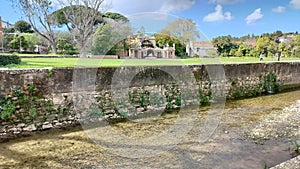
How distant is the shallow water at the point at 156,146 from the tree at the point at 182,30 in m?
2.19

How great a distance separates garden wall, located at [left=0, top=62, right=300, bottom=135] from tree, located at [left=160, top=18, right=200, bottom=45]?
2.83 ft

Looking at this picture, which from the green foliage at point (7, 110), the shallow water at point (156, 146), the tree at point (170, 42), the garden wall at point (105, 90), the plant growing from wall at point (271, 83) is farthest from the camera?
the plant growing from wall at point (271, 83)

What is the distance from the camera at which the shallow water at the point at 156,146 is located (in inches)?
118

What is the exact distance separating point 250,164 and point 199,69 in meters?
4.11

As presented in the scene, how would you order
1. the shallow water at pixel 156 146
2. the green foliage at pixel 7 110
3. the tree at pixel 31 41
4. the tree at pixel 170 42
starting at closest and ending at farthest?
the shallow water at pixel 156 146, the green foliage at pixel 7 110, the tree at pixel 170 42, the tree at pixel 31 41

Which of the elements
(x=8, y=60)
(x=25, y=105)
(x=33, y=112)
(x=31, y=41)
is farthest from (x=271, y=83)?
(x=31, y=41)

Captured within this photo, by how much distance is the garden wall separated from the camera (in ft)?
13.5

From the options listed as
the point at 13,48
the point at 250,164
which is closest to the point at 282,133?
the point at 250,164

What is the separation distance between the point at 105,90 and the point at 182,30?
2507 mm

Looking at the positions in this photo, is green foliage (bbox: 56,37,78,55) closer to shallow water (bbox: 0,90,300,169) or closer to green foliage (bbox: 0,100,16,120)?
green foliage (bbox: 0,100,16,120)

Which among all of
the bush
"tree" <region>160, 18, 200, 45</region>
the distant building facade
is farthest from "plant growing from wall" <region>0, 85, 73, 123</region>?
the bush

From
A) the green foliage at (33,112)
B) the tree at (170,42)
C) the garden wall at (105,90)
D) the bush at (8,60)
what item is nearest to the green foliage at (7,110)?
the garden wall at (105,90)

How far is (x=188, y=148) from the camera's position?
3.48m

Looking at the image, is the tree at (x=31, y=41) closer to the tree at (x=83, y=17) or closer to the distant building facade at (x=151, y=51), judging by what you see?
the tree at (x=83, y=17)
